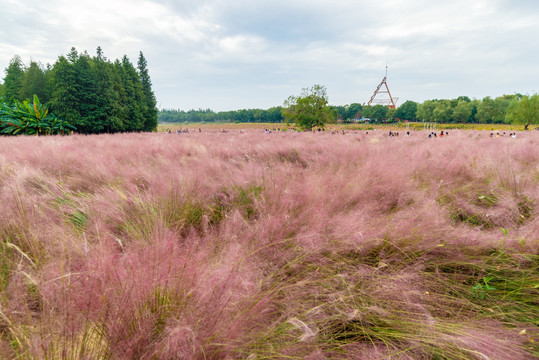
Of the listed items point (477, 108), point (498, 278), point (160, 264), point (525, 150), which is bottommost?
point (498, 278)

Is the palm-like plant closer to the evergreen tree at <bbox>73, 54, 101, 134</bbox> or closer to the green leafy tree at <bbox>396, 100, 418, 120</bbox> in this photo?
the evergreen tree at <bbox>73, 54, 101, 134</bbox>

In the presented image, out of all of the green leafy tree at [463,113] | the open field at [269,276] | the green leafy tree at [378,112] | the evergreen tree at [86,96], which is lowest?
the open field at [269,276]

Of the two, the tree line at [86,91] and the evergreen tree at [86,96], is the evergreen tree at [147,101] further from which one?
the evergreen tree at [86,96]

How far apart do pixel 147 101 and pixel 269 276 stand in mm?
44150

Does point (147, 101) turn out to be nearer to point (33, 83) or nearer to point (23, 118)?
point (33, 83)

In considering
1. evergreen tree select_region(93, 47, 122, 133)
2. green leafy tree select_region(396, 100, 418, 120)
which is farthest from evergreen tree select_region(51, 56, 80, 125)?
green leafy tree select_region(396, 100, 418, 120)

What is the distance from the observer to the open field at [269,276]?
961mm

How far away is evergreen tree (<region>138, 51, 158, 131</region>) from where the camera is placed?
36897 mm

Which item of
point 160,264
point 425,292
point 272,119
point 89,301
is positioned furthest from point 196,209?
point 272,119

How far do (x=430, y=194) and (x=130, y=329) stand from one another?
338cm

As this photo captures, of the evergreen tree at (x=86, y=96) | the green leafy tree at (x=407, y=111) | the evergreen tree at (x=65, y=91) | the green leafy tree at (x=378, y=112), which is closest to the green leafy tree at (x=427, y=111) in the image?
the green leafy tree at (x=407, y=111)

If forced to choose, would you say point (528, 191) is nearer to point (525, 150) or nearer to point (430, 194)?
point (430, 194)

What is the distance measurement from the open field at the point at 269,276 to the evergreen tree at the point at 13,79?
43357 mm

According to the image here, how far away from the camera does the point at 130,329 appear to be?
3.09 ft
